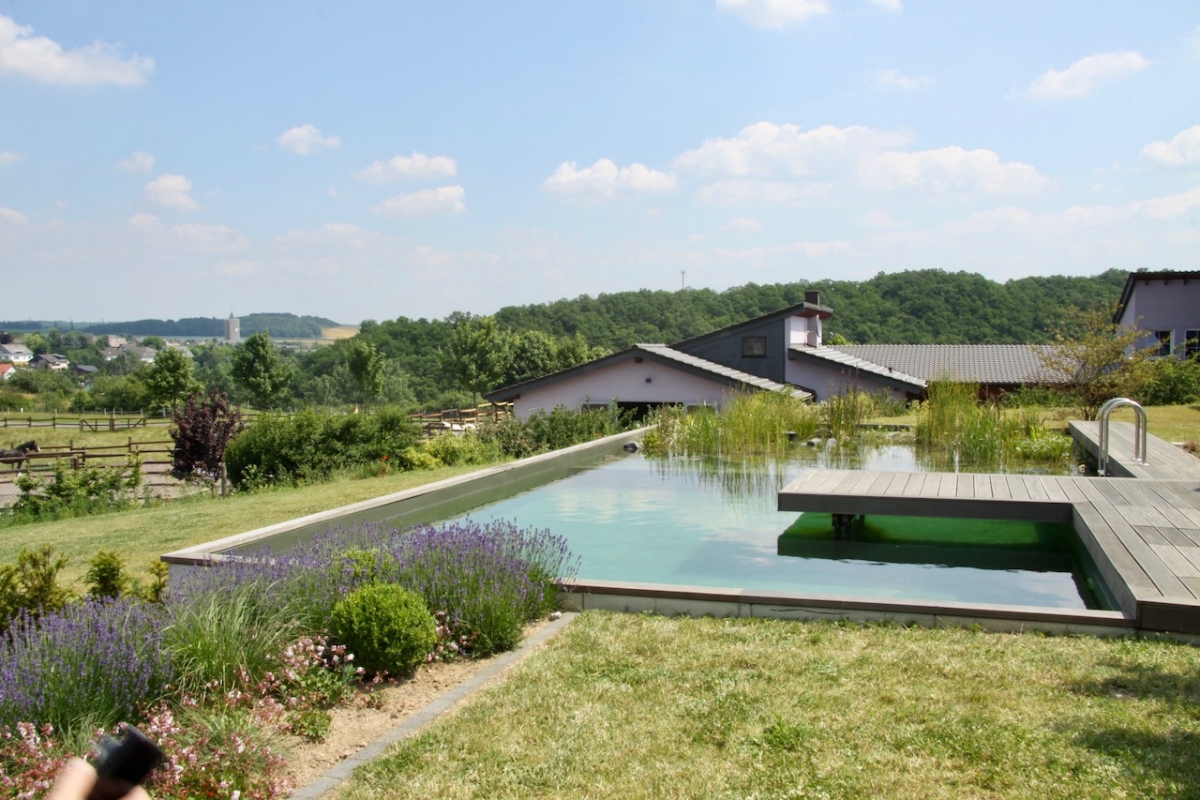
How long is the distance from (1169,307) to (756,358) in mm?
13990

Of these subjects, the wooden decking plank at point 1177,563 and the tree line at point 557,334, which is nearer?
the wooden decking plank at point 1177,563

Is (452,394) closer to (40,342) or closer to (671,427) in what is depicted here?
(671,427)

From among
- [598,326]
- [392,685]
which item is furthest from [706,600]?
[598,326]

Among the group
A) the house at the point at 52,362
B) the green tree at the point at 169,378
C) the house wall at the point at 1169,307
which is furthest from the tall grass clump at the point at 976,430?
the house at the point at 52,362

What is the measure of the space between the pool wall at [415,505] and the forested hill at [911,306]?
35.6 metres

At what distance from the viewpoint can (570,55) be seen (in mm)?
13727

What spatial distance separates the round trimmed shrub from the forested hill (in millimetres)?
43366

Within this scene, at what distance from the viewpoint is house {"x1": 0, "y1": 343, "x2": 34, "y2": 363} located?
4822 inches

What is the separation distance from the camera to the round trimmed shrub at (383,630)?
4.01 m

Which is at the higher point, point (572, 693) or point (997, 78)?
point (997, 78)

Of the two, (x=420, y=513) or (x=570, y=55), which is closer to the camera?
(x=420, y=513)

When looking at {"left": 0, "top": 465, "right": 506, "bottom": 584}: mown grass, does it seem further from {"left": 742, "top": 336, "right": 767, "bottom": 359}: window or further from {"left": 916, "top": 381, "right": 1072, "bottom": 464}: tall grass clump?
{"left": 742, "top": 336, "right": 767, "bottom": 359}: window

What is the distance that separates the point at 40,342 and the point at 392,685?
499 ft

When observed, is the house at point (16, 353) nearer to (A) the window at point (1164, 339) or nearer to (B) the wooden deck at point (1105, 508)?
(A) the window at point (1164, 339)
